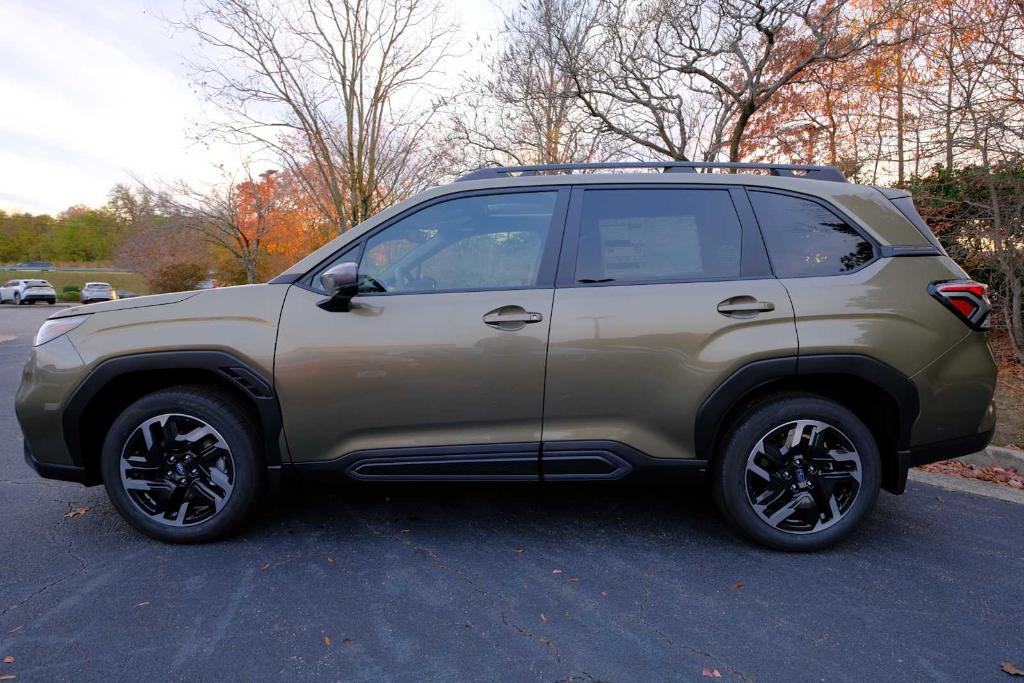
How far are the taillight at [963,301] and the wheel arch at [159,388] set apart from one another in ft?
10.6

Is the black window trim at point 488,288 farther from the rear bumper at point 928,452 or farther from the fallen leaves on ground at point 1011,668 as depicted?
the fallen leaves on ground at point 1011,668

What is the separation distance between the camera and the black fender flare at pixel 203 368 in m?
2.90

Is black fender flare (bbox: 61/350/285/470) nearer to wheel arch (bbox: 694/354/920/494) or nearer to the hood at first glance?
the hood

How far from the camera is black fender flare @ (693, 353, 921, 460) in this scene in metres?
2.85

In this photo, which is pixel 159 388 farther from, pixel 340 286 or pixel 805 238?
pixel 805 238

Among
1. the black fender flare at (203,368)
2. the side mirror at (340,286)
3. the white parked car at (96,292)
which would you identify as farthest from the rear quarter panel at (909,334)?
the white parked car at (96,292)

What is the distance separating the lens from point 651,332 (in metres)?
2.85

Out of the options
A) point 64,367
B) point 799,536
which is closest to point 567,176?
point 799,536

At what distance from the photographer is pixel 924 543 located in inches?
123

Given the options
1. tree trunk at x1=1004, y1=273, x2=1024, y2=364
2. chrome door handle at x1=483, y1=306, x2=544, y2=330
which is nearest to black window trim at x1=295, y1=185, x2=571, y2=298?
chrome door handle at x1=483, y1=306, x2=544, y2=330

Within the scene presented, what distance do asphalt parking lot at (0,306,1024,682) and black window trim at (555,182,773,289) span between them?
1336mm

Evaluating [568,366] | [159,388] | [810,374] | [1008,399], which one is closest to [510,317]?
[568,366]

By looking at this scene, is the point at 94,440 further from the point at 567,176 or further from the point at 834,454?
the point at 834,454

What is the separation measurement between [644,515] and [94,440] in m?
2.97
